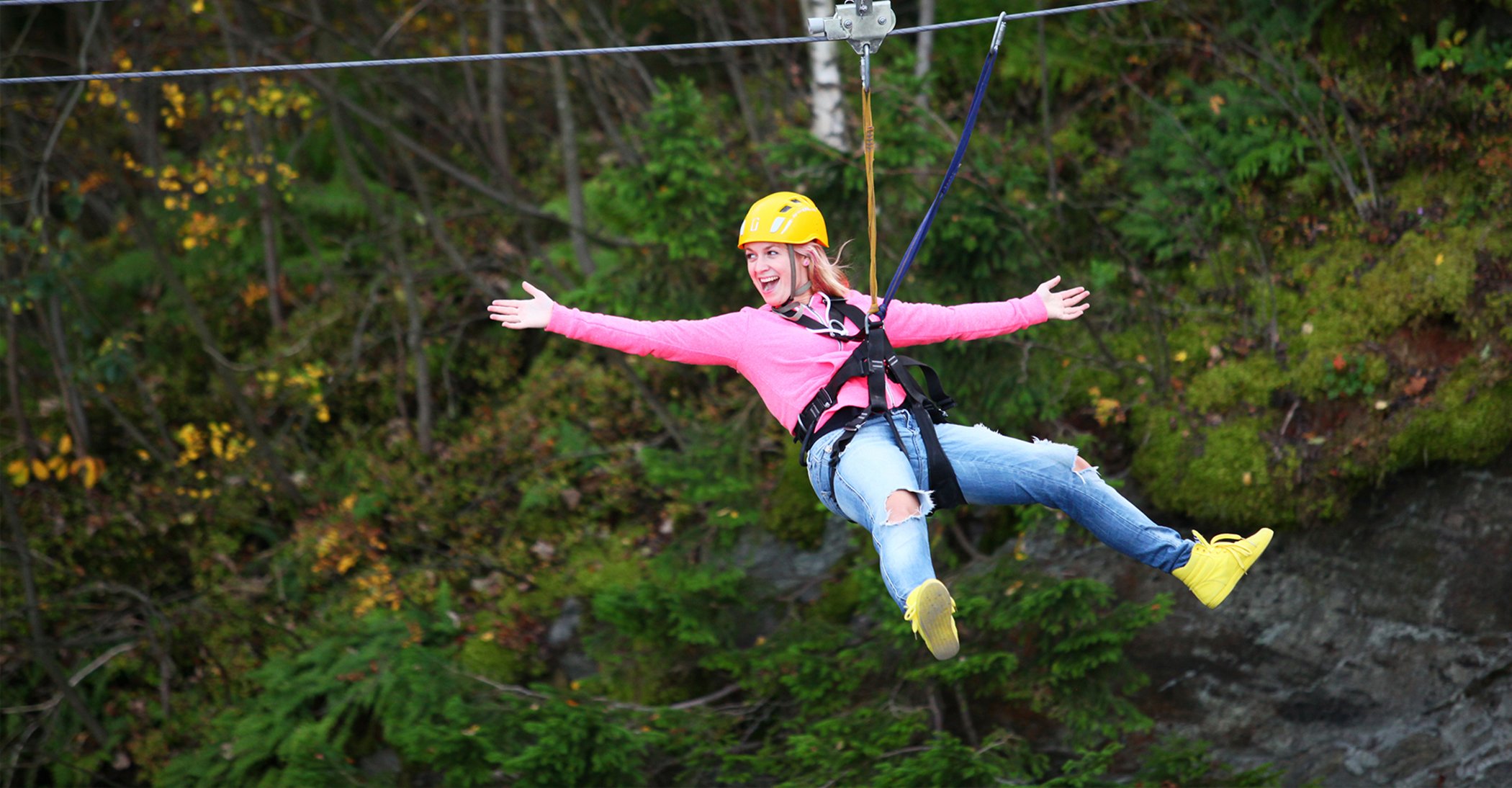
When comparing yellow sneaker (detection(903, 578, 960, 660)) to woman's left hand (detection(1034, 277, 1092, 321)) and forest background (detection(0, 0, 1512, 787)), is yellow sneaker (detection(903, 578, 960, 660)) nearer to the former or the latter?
woman's left hand (detection(1034, 277, 1092, 321))

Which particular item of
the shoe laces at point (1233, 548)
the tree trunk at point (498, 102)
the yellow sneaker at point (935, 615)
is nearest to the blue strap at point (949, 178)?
the yellow sneaker at point (935, 615)

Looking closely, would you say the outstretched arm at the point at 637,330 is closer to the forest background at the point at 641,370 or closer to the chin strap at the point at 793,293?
the chin strap at the point at 793,293

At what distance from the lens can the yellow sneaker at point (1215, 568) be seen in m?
3.81

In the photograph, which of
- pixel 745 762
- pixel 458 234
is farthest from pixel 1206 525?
pixel 458 234

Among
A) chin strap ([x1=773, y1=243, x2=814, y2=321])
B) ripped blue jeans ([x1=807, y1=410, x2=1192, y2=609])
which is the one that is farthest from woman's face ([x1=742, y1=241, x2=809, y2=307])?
ripped blue jeans ([x1=807, y1=410, x2=1192, y2=609])

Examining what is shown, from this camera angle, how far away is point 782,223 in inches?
162

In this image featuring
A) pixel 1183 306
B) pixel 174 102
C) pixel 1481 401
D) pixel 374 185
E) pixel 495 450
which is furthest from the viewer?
pixel 374 185

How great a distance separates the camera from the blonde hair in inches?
166

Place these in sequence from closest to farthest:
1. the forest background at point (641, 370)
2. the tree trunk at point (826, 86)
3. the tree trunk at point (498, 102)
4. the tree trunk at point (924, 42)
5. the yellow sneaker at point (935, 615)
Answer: the yellow sneaker at point (935, 615)
the forest background at point (641, 370)
the tree trunk at point (826, 86)
the tree trunk at point (924, 42)
the tree trunk at point (498, 102)

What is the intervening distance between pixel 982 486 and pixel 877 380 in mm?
481

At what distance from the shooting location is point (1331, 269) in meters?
7.34

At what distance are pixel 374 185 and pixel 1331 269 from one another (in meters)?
8.07

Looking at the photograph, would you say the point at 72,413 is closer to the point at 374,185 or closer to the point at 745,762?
the point at 374,185

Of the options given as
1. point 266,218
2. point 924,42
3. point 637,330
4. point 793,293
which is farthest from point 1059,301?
point 266,218
